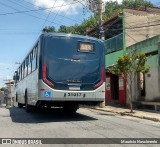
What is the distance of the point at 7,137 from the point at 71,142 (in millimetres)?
2146

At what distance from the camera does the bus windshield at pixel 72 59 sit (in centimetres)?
1409

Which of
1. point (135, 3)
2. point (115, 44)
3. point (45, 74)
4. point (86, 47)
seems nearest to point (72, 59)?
point (86, 47)

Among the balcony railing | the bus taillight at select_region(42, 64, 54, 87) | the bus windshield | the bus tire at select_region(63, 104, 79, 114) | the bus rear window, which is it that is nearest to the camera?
the bus taillight at select_region(42, 64, 54, 87)

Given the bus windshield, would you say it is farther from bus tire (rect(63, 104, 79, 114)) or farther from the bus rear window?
bus tire (rect(63, 104, 79, 114))

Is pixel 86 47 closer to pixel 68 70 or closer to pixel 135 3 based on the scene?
pixel 68 70

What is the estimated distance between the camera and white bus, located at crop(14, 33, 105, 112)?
14.0 m

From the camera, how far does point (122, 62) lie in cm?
1950

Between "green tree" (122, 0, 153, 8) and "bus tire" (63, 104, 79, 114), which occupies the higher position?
"green tree" (122, 0, 153, 8)

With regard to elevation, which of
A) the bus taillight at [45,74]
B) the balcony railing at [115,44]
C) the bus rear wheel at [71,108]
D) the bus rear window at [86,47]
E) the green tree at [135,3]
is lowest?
the bus rear wheel at [71,108]

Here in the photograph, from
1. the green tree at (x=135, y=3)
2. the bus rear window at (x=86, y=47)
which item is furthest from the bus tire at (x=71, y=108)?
the green tree at (x=135, y=3)

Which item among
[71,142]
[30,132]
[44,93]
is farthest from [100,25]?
[71,142]

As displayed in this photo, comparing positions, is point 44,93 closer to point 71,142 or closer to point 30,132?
point 30,132

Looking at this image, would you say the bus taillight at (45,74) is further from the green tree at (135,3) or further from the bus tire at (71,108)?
the green tree at (135,3)

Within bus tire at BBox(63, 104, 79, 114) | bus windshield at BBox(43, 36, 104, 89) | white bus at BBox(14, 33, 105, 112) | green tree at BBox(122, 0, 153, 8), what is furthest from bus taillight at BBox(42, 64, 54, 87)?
green tree at BBox(122, 0, 153, 8)
